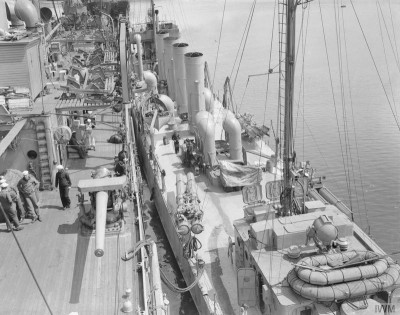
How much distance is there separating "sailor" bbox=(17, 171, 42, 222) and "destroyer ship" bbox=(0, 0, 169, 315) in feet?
0.60

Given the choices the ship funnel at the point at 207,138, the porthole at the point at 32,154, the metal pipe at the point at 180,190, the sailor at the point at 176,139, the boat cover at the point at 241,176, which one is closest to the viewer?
the porthole at the point at 32,154

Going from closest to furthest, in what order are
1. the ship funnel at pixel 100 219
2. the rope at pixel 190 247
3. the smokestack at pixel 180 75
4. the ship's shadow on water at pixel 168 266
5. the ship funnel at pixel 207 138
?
the ship funnel at pixel 100 219, the rope at pixel 190 247, the ship's shadow on water at pixel 168 266, the ship funnel at pixel 207 138, the smokestack at pixel 180 75

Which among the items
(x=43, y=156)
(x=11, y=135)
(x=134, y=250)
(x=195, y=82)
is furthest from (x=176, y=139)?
(x=134, y=250)

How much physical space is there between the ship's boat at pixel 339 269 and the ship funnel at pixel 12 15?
69.1ft

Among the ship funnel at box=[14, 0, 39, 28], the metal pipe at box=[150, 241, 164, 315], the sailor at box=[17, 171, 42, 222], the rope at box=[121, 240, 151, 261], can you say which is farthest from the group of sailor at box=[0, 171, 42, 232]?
the ship funnel at box=[14, 0, 39, 28]

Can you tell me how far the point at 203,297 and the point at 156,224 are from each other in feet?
23.6

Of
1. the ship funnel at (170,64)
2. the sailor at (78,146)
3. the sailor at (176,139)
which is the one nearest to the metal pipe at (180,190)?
the sailor at (78,146)

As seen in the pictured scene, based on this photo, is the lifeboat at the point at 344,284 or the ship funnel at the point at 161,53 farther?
the ship funnel at the point at 161,53

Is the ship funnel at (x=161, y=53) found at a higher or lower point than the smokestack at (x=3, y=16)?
lower

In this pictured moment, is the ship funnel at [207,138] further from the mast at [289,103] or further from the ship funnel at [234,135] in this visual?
the mast at [289,103]

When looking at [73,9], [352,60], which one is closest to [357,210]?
[352,60]

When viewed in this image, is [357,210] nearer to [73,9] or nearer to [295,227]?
[295,227]

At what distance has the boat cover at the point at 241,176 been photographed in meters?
19.2

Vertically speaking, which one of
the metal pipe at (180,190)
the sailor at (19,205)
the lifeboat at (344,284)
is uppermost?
the sailor at (19,205)
